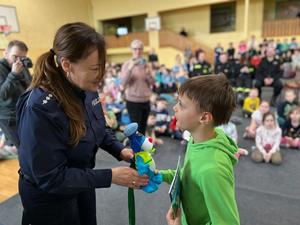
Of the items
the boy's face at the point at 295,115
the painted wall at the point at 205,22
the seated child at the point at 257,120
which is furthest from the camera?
the painted wall at the point at 205,22

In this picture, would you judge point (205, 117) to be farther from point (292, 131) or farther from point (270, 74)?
point (270, 74)

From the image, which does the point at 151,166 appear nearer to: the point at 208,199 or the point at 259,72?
the point at 208,199

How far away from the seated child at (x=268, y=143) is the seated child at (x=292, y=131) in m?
0.39

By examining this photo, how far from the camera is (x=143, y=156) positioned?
3.01 ft

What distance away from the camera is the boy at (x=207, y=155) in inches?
31.6

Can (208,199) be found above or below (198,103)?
below

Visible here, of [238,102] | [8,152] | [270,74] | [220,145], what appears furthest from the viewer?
[270,74]

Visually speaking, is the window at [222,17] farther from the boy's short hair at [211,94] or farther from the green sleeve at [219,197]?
the green sleeve at [219,197]

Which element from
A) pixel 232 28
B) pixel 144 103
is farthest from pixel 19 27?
pixel 232 28

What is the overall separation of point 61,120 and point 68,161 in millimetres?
174

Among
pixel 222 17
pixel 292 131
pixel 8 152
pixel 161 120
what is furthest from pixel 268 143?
pixel 222 17

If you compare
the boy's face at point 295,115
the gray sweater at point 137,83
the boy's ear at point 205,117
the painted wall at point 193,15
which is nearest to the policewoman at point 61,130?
the boy's ear at point 205,117

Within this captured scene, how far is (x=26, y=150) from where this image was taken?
819 mm

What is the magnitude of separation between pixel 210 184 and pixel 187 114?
0.91ft
